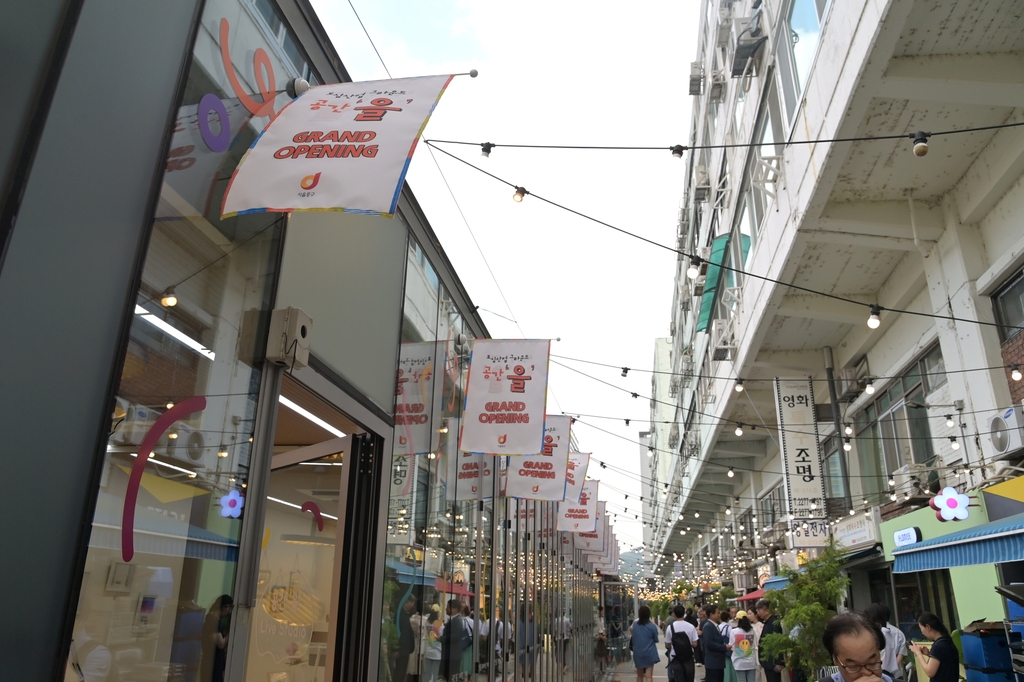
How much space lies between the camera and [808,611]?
29.8ft

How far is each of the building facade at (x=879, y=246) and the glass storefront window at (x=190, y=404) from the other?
5661 millimetres

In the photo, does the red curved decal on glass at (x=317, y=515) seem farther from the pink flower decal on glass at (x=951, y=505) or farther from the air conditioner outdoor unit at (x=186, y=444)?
the pink flower decal on glass at (x=951, y=505)

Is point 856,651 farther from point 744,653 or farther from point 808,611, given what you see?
point 744,653

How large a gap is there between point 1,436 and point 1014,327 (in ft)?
35.3

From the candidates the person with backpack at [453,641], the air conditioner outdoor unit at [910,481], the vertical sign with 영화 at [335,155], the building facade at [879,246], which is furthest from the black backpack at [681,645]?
the vertical sign with 영화 at [335,155]

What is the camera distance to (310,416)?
545 cm

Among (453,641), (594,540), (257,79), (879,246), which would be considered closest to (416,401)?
(453,641)

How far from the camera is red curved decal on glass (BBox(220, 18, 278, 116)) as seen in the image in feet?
12.2

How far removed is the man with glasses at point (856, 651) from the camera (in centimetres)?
239

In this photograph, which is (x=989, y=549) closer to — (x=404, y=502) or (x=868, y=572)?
(x=404, y=502)

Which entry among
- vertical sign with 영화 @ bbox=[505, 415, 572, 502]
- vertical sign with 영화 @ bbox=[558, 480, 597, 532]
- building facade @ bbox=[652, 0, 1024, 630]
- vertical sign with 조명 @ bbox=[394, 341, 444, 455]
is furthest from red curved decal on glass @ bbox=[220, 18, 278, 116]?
vertical sign with 영화 @ bbox=[558, 480, 597, 532]

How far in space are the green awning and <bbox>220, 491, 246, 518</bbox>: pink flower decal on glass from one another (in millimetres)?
15039

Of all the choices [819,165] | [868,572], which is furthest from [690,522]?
[819,165]

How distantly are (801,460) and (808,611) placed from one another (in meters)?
8.48
